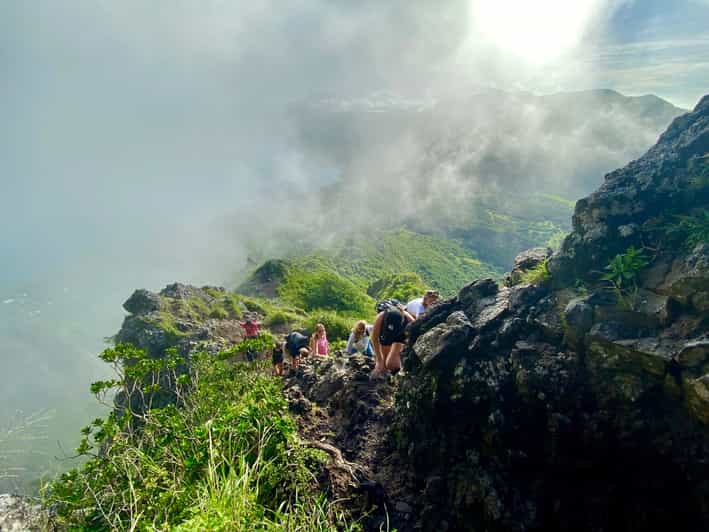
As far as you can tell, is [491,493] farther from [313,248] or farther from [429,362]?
[313,248]

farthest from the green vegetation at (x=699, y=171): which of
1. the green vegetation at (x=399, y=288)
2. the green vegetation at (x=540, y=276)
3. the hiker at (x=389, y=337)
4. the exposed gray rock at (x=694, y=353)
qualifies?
the green vegetation at (x=399, y=288)

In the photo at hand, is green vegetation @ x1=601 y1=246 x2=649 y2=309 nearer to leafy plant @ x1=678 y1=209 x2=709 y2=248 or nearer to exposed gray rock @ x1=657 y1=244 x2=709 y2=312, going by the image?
exposed gray rock @ x1=657 y1=244 x2=709 y2=312

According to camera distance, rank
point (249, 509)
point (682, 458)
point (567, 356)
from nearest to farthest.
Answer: point (249, 509) < point (682, 458) < point (567, 356)

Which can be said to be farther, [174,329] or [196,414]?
[174,329]

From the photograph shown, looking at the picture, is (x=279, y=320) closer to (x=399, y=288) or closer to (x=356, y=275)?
(x=399, y=288)

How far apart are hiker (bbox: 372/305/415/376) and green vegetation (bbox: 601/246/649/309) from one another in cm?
405

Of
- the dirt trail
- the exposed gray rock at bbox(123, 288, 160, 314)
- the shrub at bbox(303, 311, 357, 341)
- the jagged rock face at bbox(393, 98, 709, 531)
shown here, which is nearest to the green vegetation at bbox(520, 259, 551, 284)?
the jagged rock face at bbox(393, 98, 709, 531)

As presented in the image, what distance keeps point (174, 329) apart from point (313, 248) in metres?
170

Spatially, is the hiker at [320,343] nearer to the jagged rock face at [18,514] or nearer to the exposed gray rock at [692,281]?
the jagged rock face at [18,514]

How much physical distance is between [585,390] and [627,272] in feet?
6.06

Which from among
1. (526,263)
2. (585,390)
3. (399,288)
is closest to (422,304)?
(526,263)

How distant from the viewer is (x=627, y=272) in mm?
5703

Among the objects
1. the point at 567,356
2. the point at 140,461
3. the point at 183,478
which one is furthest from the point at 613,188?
the point at 140,461

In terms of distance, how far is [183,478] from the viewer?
464 centimetres
